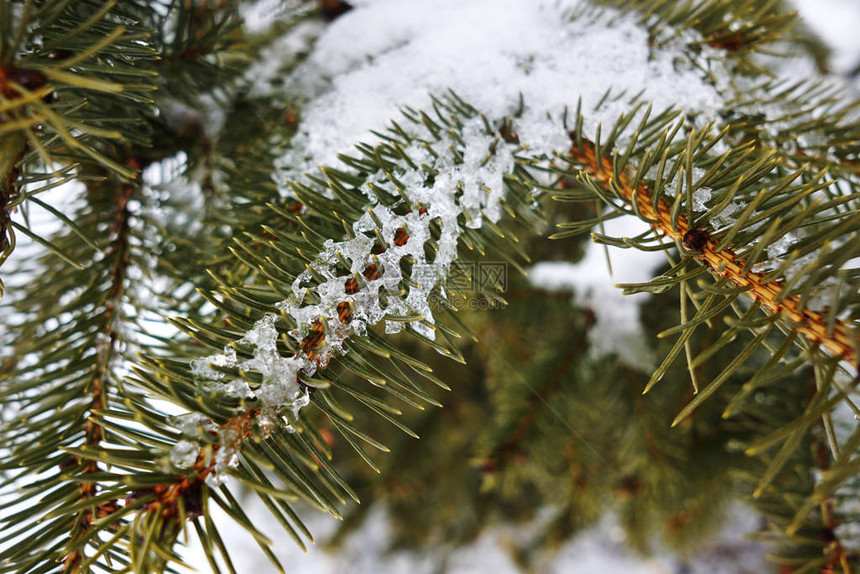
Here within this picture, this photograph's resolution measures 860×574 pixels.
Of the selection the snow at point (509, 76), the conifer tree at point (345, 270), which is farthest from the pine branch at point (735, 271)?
the snow at point (509, 76)

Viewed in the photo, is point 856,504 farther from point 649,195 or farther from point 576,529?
point 576,529

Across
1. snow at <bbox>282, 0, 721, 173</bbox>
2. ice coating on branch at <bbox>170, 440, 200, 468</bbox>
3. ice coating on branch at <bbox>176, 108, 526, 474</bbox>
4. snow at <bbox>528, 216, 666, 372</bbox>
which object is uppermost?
snow at <bbox>282, 0, 721, 173</bbox>

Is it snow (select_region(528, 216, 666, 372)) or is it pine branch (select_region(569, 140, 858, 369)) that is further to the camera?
snow (select_region(528, 216, 666, 372))

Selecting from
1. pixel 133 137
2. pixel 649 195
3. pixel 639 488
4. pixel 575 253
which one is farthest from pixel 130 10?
pixel 639 488

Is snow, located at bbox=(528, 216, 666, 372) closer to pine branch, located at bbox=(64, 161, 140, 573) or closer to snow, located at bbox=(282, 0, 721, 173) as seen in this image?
snow, located at bbox=(282, 0, 721, 173)

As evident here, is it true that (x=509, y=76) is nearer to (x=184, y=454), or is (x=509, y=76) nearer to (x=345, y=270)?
(x=345, y=270)

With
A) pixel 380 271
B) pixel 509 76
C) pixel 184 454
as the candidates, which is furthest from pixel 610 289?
pixel 184 454

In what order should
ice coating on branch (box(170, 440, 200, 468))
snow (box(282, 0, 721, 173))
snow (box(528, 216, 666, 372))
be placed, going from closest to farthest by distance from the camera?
ice coating on branch (box(170, 440, 200, 468)), snow (box(282, 0, 721, 173)), snow (box(528, 216, 666, 372))

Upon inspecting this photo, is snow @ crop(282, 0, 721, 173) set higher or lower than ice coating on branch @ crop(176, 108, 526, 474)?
higher

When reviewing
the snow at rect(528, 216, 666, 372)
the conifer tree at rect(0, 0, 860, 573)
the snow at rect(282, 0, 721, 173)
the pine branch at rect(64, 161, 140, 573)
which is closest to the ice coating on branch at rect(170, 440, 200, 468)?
the conifer tree at rect(0, 0, 860, 573)
